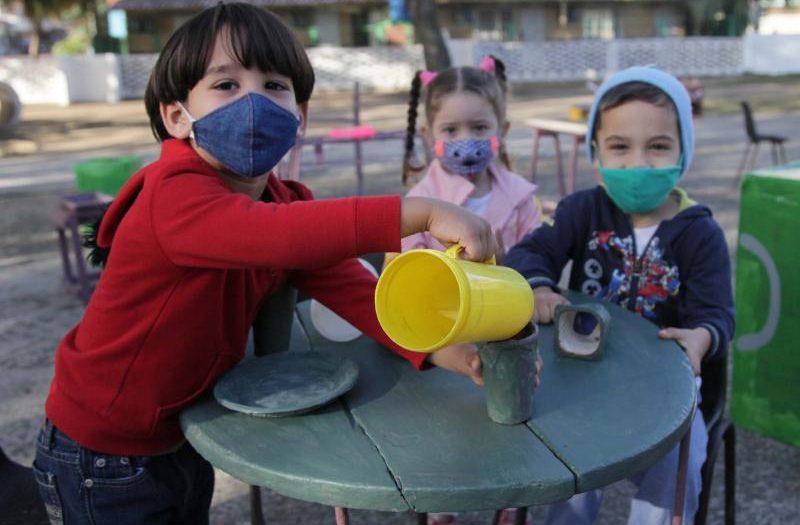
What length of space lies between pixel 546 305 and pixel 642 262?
0.43 m

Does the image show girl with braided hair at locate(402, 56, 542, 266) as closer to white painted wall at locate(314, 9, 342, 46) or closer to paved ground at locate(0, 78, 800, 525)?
paved ground at locate(0, 78, 800, 525)

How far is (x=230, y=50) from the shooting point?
148cm

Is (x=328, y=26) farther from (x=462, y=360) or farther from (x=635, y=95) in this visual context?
(x=462, y=360)

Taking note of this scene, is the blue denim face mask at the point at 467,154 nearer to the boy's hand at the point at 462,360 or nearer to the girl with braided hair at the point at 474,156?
the girl with braided hair at the point at 474,156

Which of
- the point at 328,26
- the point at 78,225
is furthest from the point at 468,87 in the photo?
the point at 328,26

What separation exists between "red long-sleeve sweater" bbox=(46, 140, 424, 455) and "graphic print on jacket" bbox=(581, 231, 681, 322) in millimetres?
849

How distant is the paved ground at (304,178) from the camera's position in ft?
8.71

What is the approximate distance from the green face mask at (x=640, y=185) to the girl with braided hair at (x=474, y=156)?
57cm

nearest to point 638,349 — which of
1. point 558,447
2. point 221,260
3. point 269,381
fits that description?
point 558,447

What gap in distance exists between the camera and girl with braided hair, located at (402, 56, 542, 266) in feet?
8.80

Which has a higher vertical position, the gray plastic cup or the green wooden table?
the gray plastic cup

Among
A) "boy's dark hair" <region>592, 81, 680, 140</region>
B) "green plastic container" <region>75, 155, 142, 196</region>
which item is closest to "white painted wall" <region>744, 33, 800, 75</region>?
"green plastic container" <region>75, 155, 142, 196</region>

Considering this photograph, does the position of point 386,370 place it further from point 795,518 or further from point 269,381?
point 795,518

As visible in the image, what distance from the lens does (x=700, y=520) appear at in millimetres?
1975
